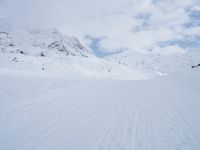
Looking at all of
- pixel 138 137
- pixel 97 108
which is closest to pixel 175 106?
pixel 97 108

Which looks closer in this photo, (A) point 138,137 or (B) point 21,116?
(A) point 138,137

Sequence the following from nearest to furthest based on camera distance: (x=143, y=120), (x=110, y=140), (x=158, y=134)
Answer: (x=110, y=140) → (x=158, y=134) → (x=143, y=120)

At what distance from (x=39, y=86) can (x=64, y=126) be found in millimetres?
8287

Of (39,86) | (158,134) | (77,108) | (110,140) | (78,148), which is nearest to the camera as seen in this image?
(78,148)

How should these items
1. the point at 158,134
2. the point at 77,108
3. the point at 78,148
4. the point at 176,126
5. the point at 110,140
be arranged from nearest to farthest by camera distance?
the point at 78,148 → the point at 110,140 → the point at 158,134 → the point at 176,126 → the point at 77,108

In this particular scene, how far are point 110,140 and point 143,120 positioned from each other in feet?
6.69

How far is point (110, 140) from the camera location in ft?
18.2

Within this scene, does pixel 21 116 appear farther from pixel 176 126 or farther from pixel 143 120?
pixel 176 126

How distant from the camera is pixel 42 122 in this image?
6887 mm

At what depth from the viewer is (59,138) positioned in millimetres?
5660

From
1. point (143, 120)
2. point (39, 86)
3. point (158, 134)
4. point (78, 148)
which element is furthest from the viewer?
point (39, 86)

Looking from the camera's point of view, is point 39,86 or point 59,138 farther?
point 39,86

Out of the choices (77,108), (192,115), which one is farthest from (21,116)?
(192,115)

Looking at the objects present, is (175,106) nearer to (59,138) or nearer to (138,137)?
(138,137)
